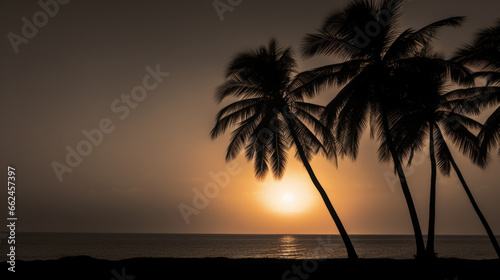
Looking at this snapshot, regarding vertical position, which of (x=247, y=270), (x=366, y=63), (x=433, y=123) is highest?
(x=366, y=63)

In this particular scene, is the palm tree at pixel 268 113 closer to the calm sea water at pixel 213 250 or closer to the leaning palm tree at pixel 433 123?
the leaning palm tree at pixel 433 123

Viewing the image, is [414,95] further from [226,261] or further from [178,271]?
[178,271]

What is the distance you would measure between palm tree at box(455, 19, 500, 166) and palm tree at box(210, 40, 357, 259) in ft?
19.4

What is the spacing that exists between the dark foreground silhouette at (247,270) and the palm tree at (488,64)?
4281 mm

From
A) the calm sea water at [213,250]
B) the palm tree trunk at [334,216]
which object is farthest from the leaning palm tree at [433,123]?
the calm sea water at [213,250]

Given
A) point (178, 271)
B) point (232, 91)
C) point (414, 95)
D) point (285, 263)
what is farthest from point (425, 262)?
point (232, 91)

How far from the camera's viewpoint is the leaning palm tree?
14.0 meters

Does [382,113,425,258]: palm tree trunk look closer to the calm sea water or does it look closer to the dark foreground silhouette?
the dark foreground silhouette

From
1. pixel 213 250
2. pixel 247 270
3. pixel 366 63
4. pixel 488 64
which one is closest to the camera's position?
pixel 247 270

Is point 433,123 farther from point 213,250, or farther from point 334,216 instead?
point 213,250

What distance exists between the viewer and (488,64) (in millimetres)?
12781

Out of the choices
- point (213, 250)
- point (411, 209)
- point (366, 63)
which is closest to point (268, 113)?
point (366, 63)

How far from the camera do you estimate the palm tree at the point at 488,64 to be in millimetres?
12211

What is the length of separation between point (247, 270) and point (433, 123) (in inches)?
408
